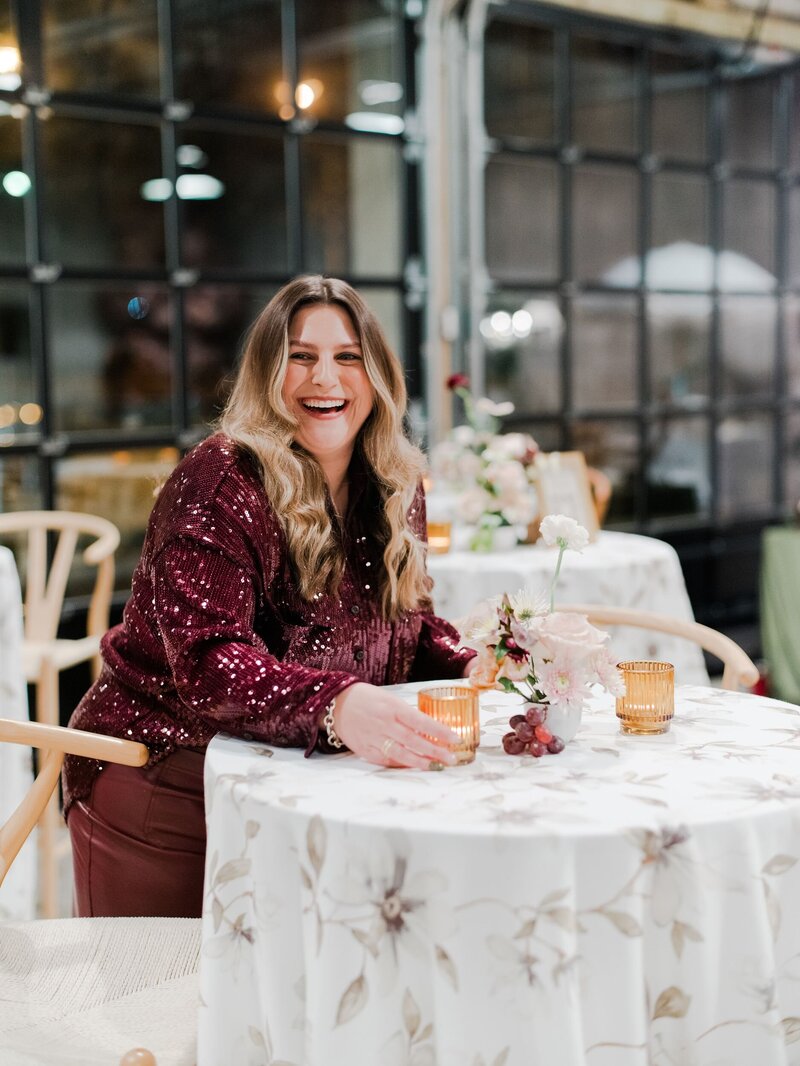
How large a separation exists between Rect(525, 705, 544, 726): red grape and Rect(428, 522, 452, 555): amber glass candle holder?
176cm

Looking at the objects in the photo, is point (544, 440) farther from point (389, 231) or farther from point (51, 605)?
point (51, 605)

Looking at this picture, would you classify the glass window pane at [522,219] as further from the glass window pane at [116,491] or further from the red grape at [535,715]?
the red grape at [535,715]

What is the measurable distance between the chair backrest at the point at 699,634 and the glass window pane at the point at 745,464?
377 centimetres

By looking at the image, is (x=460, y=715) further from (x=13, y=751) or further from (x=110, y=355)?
(x=110, y=355)

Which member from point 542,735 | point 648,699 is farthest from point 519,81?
point 542,735

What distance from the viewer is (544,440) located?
5.35m

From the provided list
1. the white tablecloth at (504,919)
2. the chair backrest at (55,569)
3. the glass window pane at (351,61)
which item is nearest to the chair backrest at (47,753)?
the white tablecloth at (504,919)

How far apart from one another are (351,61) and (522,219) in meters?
0.98

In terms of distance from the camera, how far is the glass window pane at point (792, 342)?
20.3 feet

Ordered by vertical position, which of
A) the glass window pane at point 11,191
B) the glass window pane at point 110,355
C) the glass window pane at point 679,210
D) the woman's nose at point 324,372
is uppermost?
the glass window pane at point 679,210

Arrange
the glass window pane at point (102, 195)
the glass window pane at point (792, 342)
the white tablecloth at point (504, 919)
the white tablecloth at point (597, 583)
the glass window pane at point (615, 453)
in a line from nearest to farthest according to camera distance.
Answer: the white tablecloth at point (504, 919), the white tablecloth at point (597, 583), the glass window pane at point (102, 195), the glass window pane at point (615, 453), the glass window pane at point (792, 342)

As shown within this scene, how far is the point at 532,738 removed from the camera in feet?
5.13

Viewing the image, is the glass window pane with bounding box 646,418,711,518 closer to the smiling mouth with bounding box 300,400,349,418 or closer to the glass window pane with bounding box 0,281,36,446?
the glass window pane with bounding box 0,281,36,446

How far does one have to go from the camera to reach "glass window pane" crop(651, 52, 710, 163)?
5.50 meters
